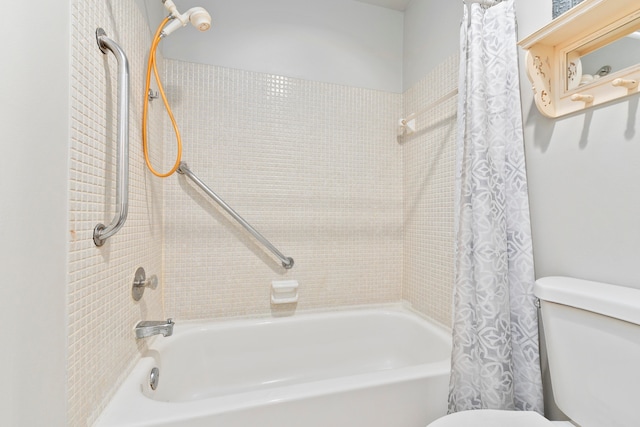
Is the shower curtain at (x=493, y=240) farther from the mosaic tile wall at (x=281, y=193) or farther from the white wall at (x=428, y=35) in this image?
the mosaic tile wall at (x=281, y=193)

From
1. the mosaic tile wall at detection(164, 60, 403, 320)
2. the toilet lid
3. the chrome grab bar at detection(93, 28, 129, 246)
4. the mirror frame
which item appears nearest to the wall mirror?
the mirror frame

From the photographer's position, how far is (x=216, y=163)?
166 centimetres

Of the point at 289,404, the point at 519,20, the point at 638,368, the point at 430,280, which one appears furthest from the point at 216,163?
the point at 638,368

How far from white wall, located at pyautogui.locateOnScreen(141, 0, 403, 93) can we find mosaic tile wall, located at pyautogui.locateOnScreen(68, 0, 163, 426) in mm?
493

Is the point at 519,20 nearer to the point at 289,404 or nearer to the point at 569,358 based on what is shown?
the point at 569,358

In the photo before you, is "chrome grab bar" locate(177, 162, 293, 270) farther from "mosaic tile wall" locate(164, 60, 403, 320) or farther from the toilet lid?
the toilet lid

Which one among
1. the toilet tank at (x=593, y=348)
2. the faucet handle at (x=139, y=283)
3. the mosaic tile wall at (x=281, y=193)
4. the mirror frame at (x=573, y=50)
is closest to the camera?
the toilet tank at (x=593, y=348)

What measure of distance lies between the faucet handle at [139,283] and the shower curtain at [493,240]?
1.21 m

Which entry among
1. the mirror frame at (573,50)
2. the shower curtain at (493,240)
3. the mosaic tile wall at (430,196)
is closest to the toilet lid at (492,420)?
the shower curtain at (493,240)

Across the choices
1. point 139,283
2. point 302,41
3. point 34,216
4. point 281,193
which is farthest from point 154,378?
point 302,41

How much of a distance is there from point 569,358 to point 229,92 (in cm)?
184

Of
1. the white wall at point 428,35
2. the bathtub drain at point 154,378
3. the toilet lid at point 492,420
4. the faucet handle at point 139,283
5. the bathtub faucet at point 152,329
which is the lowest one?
the bathtub drain at point 154,378

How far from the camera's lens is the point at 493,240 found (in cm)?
101

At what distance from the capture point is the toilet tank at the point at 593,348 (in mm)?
680
